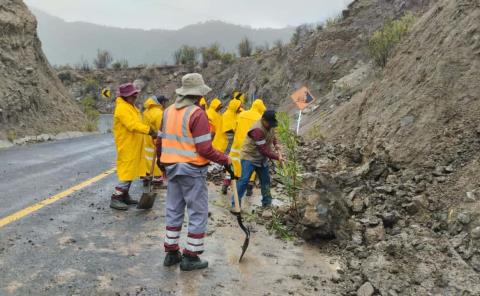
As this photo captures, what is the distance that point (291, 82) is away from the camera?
96.1 feet

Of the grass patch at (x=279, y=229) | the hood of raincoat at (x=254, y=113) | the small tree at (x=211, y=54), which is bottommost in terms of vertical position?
the grass patch at (x=279, y=229)

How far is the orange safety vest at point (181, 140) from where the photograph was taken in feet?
15.9

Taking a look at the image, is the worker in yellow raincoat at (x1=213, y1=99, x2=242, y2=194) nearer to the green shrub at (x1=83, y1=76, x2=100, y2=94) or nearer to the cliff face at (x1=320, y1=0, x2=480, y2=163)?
the cliff face at (x1=320, y1=0, x2=480, y2=163)

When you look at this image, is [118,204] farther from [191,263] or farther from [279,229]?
[191,263]

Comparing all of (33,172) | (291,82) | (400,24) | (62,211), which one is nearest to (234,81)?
(291,82)

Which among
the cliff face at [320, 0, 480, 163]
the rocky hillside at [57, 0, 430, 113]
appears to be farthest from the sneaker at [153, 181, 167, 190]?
the rocky hillside at [57, 0, 430, 113]

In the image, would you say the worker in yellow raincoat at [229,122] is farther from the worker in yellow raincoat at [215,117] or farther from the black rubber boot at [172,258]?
the black rubber boot at [172,258]

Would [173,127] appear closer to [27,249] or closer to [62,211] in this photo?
[27,249]

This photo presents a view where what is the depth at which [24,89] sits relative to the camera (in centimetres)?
1922

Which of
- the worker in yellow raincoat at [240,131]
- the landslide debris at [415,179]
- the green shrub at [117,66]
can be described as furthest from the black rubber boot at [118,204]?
the green shrub at [117,66]

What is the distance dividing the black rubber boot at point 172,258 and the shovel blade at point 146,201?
87.5 inches

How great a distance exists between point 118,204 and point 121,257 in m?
2.12

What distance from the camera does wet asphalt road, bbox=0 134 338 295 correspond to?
4.40 meters

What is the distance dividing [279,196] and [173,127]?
4.55 meters
